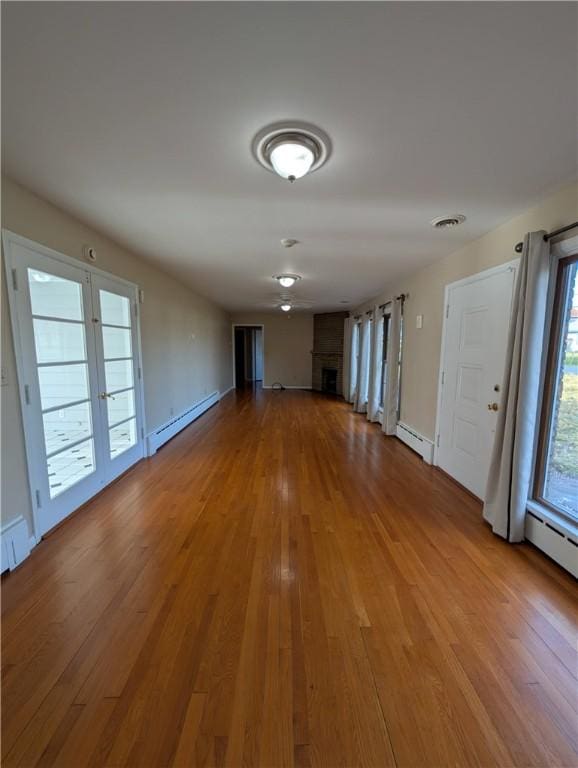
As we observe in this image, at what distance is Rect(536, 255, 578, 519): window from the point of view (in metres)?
2.02

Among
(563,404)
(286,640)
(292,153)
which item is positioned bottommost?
(286,640)

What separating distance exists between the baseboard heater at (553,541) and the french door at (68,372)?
347cm

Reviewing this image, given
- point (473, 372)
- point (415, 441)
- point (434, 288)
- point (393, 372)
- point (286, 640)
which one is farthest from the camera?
point (393, 372)

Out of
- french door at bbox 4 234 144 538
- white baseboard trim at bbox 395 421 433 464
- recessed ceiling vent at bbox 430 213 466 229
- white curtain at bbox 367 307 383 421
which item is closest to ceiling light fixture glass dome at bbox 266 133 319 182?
recessed ceiling vent at bbox 430 213 466 229

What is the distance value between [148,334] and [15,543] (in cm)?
256

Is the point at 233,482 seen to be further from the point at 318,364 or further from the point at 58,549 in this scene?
the point at 318,364

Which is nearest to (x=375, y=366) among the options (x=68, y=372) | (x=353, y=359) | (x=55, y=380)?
(x=353, y=359)

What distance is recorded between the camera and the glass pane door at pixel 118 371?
293cm

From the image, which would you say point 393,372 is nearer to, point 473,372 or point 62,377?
point 473,372

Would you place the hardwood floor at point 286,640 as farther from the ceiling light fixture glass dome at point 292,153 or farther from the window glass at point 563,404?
the ceiling light fixture glass dome at point 292,153

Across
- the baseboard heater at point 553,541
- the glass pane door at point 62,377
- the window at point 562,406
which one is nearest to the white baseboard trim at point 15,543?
the glass pane door at point 62,377

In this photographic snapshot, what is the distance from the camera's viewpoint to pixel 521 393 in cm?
214

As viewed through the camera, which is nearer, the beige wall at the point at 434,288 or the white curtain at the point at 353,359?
the beige wall at the point at 434,288

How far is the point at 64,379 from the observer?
2449 mm
